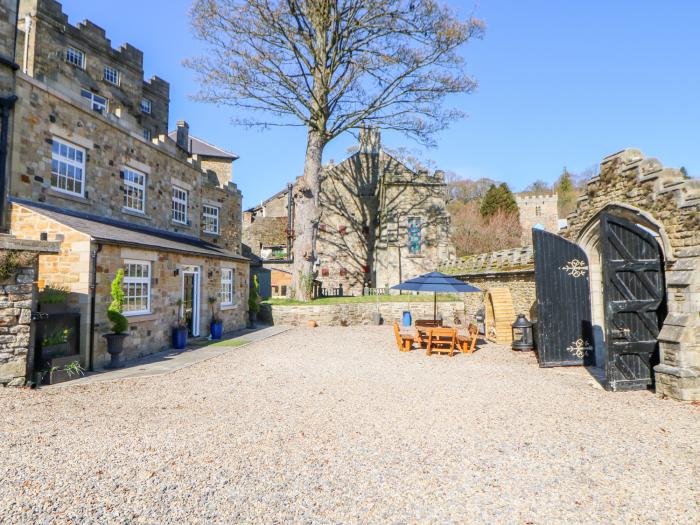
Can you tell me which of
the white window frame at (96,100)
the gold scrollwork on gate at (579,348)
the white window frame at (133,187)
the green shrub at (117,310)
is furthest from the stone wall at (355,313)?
the white window frame at (96,100)

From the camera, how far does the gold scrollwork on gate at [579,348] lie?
9.42 meters

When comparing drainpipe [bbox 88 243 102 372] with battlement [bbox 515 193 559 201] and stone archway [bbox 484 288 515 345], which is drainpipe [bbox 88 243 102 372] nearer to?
stone archway [bbox 484 288 515 345]

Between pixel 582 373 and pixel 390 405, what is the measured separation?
5041mm

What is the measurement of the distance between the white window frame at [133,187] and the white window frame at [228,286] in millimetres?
3667

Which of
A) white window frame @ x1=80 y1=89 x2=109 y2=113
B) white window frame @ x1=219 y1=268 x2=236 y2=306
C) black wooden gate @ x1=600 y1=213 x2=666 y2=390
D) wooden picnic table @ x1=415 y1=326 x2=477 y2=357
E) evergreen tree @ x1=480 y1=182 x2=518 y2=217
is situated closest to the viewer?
black wooden gate @ x1=600 y1=213 x2=666 y2=390

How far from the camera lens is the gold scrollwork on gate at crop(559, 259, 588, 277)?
9.45 m

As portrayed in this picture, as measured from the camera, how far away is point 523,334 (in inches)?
448

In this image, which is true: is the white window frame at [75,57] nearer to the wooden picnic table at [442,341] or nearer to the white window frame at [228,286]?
the white window frame at [228,286]

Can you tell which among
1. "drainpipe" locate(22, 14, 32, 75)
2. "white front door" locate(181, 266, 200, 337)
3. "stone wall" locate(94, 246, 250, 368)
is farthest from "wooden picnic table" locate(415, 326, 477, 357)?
"drainpipe" locate(22, 14, 32, 75)

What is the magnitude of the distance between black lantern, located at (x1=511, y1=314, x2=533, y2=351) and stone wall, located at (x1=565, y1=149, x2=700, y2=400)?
3.60m

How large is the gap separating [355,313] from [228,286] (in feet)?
19.6

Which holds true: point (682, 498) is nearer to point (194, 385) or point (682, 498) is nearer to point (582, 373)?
point (582, 373)

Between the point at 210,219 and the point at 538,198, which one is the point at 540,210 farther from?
the point at 210,219

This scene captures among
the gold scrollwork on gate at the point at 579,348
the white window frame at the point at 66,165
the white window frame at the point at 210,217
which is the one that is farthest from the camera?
the white window frame at the point at 210,217
